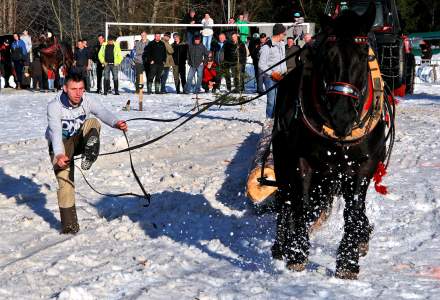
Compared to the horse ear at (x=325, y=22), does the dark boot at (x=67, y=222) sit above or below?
below

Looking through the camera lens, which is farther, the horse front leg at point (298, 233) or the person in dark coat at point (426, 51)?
the person in dark coat at point (426, 51)

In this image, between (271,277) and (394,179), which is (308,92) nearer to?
(271,277)

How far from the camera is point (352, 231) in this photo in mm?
5812

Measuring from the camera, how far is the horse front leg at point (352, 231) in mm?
5734

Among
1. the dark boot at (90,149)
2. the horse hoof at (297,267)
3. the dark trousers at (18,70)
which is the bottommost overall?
the dark trousers at (18,70)

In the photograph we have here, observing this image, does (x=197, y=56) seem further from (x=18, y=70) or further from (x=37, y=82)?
(x=18, y=70)

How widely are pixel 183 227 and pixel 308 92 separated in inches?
99.4

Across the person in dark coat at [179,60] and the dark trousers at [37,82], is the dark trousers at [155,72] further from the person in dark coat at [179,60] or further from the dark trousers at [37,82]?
the dark trousers at [37,82]

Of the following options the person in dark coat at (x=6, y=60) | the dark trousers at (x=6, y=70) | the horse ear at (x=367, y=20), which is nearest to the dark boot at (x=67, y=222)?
the horse ear at (x=367, y=20)

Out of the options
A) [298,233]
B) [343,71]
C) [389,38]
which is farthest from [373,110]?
[389,38]

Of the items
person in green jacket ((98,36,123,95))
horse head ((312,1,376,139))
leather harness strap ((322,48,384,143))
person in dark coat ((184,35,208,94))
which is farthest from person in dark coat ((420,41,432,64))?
horse head ((312,1,376,139))

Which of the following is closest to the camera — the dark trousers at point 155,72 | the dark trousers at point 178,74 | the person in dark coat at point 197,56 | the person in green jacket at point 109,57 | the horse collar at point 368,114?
the horse collar at point 368,114

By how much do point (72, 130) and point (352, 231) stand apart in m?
3.00

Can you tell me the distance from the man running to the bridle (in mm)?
2450
